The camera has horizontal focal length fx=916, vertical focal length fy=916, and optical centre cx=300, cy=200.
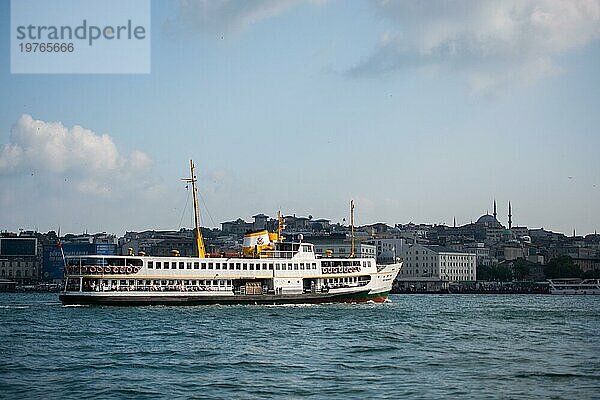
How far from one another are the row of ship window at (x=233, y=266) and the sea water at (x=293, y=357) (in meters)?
6.43

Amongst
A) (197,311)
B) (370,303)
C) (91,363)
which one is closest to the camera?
(91,363)

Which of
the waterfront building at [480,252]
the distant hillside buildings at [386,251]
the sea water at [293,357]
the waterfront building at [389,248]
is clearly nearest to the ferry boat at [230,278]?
the sea water at [293,357]

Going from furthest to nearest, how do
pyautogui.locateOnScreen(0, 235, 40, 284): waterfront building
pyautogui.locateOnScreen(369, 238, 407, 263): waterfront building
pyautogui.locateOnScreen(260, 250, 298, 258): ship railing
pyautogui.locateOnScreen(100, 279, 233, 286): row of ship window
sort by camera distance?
pyautogui.locateOnScreen(0, 235, 40, 284): waterfront building → pyautogui.locateOnScreen(369, 238, 407, 263): waterfront building → pyautogui.locateOnScreen(260, 250, 298, 258): ship railing → pyautogui.locateOnScreen(100, 279, 233, 286): row of ship window

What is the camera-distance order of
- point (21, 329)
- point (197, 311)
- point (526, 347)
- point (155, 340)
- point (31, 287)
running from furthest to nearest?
point (31, 287) < point (197, 311) < point (21, 329) < point (155, 340) < point (526, 347)

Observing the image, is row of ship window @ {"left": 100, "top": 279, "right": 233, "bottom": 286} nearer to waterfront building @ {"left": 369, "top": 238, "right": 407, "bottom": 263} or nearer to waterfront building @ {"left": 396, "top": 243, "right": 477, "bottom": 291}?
waterfront building @ {"left": 396, "top": 243, "right": 477, "bottom": 291}

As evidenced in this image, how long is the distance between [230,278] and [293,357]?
25640 millimetres

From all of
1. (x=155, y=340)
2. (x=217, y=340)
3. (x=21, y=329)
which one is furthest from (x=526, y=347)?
(x=21, y=329)

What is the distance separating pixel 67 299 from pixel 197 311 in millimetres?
7950

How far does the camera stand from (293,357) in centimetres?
2841

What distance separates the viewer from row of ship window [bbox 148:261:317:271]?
52.0 m

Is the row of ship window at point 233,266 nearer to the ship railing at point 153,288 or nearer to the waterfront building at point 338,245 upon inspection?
the ship railing at point 153,288

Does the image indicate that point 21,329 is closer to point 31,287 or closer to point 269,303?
point 269,303

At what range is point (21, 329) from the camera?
3900 centimetres

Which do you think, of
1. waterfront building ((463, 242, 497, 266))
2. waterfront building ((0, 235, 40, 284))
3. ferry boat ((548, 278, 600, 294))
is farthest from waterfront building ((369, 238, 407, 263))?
waterfront building ((0, 235, 40, 284))
